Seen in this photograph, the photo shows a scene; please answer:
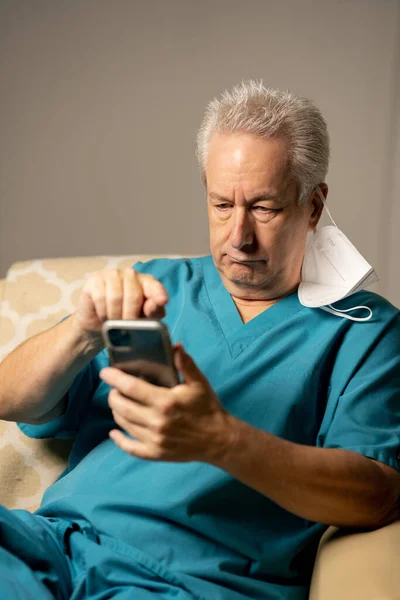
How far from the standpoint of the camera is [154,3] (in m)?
2.56

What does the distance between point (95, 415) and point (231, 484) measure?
32cm

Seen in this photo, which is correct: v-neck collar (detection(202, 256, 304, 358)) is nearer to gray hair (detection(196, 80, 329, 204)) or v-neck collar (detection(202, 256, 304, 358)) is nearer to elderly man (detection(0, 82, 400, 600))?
elderly man (detection(0, 82, 400, 600))

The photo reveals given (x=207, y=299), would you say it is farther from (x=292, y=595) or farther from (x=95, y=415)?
(x=292, y=595)

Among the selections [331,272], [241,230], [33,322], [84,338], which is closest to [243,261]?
[241,230]

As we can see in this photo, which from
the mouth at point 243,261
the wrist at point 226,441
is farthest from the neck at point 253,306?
the wrist at point 226,441

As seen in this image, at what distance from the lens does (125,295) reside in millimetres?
1049

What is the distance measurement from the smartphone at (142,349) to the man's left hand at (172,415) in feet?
0.05

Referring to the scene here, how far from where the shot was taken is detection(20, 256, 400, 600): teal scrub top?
1202 mm

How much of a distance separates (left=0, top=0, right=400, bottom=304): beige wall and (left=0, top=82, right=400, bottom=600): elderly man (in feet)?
4.25

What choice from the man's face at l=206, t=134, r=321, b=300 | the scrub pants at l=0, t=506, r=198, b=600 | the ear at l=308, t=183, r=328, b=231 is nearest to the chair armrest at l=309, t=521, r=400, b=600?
the scrub pants at l=0, t=506, r=198, b=600

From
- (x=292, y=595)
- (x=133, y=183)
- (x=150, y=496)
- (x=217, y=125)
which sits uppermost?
(x=217, y=125)

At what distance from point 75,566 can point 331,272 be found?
66 centimetres

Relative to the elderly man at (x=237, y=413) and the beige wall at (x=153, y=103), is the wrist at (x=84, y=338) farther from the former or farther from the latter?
the beige wall at (x=153, y=103)

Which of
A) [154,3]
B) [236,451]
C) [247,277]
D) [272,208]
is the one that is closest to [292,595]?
[236,451]
